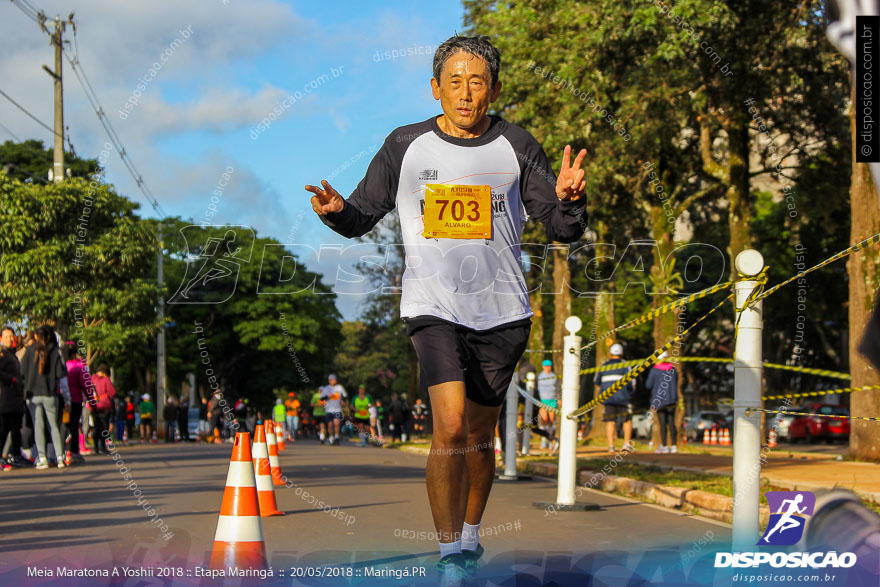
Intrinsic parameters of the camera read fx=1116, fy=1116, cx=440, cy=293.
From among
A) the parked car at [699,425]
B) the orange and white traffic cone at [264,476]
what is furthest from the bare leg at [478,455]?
the parked car at [699,425]

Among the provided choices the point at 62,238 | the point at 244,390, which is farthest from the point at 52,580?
the point at 244,390

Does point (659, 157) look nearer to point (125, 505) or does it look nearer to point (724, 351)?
point (125, 505)

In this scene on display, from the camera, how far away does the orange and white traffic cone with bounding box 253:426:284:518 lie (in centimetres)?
782

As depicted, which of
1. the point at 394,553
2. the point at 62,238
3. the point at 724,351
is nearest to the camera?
the point at 394,553

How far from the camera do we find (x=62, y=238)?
922 inches

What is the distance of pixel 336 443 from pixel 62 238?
1000 centimetres

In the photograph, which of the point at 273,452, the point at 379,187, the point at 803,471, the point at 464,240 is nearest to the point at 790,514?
the point at 464,240

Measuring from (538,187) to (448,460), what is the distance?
1314 millimetres

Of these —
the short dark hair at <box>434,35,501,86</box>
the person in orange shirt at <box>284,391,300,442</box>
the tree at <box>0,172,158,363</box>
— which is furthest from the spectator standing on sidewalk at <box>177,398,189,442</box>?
the short dark hair at <box>434,35,501,86</box>

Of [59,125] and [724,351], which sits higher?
[59,125]

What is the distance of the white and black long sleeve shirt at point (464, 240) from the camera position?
16.0 ft

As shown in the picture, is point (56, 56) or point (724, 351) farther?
point (724, 351)

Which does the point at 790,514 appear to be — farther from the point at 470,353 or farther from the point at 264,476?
the point at 264,476

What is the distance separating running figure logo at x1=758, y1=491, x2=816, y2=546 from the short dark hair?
7.36 ft
